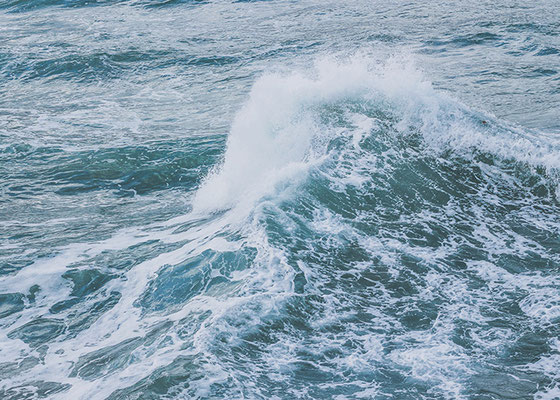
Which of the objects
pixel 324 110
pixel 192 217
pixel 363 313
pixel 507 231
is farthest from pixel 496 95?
pixel 363 313

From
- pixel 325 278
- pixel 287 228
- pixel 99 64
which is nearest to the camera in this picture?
pixel 325 278

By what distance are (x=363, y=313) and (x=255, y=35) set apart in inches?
704

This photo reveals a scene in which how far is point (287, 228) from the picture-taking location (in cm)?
924

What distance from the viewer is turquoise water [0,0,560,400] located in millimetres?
6609

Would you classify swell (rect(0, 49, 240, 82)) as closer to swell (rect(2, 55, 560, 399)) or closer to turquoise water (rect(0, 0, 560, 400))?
turquoise water (rect(0, 0, 560, 400))

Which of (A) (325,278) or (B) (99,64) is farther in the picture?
(B) (99,64)

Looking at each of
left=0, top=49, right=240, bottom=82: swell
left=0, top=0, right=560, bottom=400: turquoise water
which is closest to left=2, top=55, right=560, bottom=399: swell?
left=0, top=0, right=560, bottom=400: turquoise water

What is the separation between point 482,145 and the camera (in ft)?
40.3

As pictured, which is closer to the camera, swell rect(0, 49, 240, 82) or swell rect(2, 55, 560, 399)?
swell rect(2, 55, 560, 399)

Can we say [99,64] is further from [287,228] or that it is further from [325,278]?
[325,278]

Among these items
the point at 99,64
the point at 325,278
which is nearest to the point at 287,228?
the point at 325,278

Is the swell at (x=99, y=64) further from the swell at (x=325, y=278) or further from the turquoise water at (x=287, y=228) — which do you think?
the swell at (x=325, y=278)

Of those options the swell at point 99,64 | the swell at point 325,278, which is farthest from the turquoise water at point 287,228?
the swell at point 99,64

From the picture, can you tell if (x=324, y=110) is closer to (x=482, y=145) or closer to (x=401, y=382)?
(x=482, y=145)
